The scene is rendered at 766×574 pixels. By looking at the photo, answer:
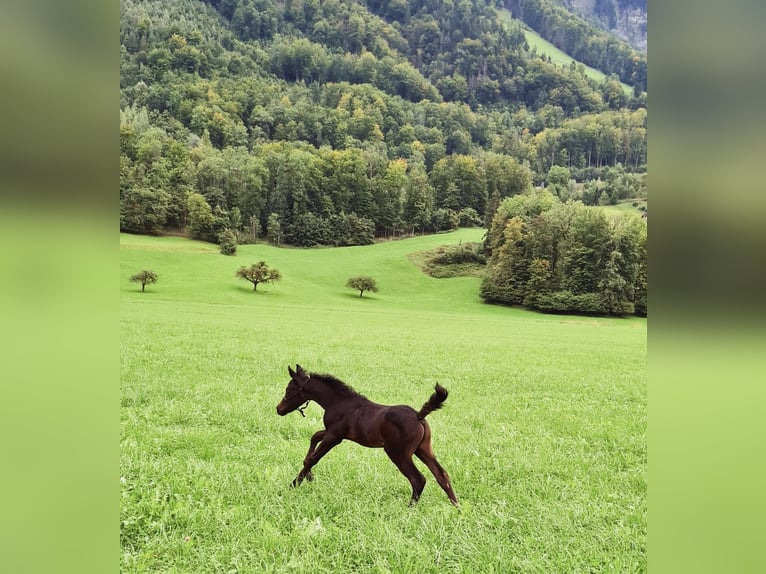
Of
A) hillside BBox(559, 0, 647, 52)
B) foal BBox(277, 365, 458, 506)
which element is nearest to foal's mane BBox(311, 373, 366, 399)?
foal BBox(277, 365, 458, 506)

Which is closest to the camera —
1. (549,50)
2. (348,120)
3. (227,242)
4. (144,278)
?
(144,278)

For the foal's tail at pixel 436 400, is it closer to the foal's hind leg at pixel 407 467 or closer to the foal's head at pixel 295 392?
the foal's hind leg at pixel 407 467

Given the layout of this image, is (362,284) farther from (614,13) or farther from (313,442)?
(614,13)

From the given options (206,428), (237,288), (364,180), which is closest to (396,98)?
(364,180)

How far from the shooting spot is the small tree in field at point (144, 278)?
2541 centimetres

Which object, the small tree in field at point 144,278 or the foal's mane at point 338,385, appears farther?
the small tree in field at point 144,278

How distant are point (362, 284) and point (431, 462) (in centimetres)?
2662

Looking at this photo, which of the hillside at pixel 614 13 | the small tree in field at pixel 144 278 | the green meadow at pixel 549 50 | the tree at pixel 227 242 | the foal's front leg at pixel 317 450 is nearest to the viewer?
the foal's front leg at pixel 317 450

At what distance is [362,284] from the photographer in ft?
96.5
